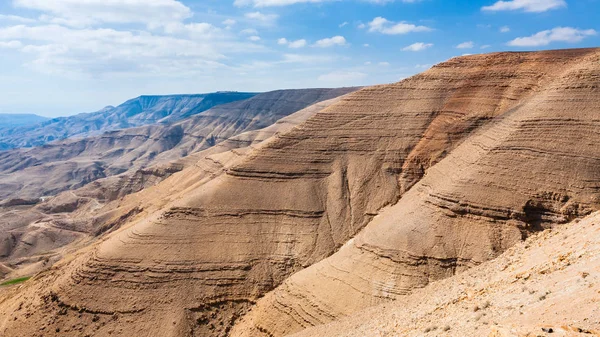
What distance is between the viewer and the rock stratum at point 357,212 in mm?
28281

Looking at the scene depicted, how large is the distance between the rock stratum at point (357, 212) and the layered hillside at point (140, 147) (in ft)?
406

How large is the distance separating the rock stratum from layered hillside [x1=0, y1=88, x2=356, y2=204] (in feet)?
406

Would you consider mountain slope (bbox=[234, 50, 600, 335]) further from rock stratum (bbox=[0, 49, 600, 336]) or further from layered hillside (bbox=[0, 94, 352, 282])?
layered hillside (bbox=[0, 94, 352, 282])

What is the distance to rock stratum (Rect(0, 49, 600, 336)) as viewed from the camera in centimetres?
2828

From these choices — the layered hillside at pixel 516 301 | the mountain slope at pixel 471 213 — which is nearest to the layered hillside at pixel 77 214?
the mountain slope at pixel 471 213

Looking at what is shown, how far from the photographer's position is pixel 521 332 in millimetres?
10078

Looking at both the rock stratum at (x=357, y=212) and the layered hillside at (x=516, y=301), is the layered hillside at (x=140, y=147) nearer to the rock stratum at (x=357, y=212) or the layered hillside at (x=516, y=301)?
the rock stratum at (x=357, y=212)

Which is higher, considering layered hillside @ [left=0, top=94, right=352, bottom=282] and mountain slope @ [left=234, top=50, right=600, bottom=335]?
mountain slope @ [left=234, top=50, right=600, bottom=335]

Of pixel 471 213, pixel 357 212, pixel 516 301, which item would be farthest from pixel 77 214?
pixel 516 301

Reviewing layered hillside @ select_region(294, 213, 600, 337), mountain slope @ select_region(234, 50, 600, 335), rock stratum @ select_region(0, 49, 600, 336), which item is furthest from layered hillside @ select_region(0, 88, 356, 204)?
layered hillside @ select_region(294, 213, 600, 337)

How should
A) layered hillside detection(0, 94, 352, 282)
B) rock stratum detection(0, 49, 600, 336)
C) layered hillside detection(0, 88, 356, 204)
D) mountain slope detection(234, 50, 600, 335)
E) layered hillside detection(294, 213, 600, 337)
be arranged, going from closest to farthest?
1. layered hillside detection(294, 213, 600, 337)
2. mountain slope detection(234, 50, 600, 335)
3. rock stratum detection(0, 49, 600, 336)
4. layered hillside detection(0, 94, 352, 282)
5. layered hillside detection(0, 88, 356, 204)

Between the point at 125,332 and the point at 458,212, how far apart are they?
26816 mm

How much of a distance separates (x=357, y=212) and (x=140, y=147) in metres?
168

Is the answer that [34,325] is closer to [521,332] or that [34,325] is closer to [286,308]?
[286,308]
